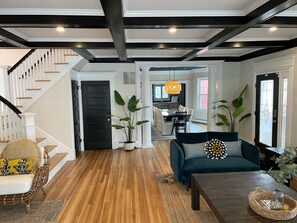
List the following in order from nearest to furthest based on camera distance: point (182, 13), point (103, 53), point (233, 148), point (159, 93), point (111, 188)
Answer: point (182, 13) → point (111, 188) → point (233, 148) → point (103, 53) → point (159, 93)


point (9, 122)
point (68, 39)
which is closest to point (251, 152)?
point (68, 39)

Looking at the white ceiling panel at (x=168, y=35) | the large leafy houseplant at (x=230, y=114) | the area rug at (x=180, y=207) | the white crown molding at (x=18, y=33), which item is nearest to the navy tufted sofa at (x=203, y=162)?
the area rug at (x=180, y=207)

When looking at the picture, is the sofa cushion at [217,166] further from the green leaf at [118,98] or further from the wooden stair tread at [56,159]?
the green leaf at [118,98]

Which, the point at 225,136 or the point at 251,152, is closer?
the point at 251,152

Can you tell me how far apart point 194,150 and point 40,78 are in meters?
4.06

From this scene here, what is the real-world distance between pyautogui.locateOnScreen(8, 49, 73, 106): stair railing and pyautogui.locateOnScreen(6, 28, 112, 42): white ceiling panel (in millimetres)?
1377

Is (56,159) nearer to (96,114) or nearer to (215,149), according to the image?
(96,114)


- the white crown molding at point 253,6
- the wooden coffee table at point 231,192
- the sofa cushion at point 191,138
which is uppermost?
the white crown molding at point 253,6

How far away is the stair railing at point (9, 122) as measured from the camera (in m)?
4.12

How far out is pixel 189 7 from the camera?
2.67 m

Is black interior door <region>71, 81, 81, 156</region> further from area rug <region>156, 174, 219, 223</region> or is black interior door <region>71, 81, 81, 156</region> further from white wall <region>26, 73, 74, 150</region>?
area rug <region>156, 174, 219, 223</region>

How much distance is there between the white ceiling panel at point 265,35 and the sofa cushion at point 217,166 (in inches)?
89.8

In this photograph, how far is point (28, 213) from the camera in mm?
3088

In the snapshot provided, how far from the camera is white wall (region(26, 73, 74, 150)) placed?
211 inches
